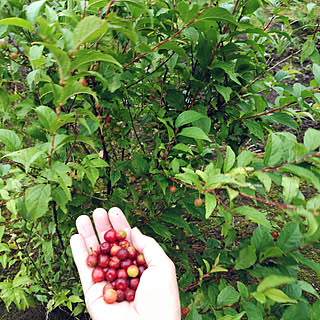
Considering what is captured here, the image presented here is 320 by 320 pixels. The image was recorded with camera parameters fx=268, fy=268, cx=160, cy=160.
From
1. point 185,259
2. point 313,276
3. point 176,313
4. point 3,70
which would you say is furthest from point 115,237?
point 313,276

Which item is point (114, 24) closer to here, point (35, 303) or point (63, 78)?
point (63, 78)

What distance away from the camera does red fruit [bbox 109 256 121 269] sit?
179 centimetres

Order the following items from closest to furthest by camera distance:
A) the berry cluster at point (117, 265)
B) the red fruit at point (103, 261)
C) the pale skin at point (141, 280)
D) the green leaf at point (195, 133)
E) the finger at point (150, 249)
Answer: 1. the green leaf at point (195, 133)
2. the pale skin at point (141, 280)
3. the finger at point (150, 249)
4. the berry cluster at point (117, 265)
5. the red fruit at point (103, 261)

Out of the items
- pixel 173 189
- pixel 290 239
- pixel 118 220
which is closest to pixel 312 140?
pixel 290 239

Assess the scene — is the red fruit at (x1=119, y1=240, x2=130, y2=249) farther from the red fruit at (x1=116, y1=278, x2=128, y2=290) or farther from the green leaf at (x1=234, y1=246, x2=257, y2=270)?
the green leaf at (x1=234, y1=246, x2=257, y2=270)

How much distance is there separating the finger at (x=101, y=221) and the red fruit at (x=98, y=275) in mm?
260

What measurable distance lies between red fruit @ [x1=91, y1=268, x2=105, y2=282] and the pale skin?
0.09 feet

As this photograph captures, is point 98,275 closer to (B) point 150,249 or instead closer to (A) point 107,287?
(A) point 107,287

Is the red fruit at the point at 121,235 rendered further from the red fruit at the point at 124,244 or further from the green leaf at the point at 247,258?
the green leaf at the point at 247,258

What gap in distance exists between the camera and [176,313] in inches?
53.1

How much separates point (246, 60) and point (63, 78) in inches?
43.0

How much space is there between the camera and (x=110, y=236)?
1829 millimetres

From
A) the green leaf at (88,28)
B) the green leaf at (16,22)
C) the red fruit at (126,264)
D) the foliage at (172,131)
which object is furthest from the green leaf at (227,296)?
the green leaf at (16,22)

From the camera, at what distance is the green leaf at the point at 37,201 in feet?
3.34
